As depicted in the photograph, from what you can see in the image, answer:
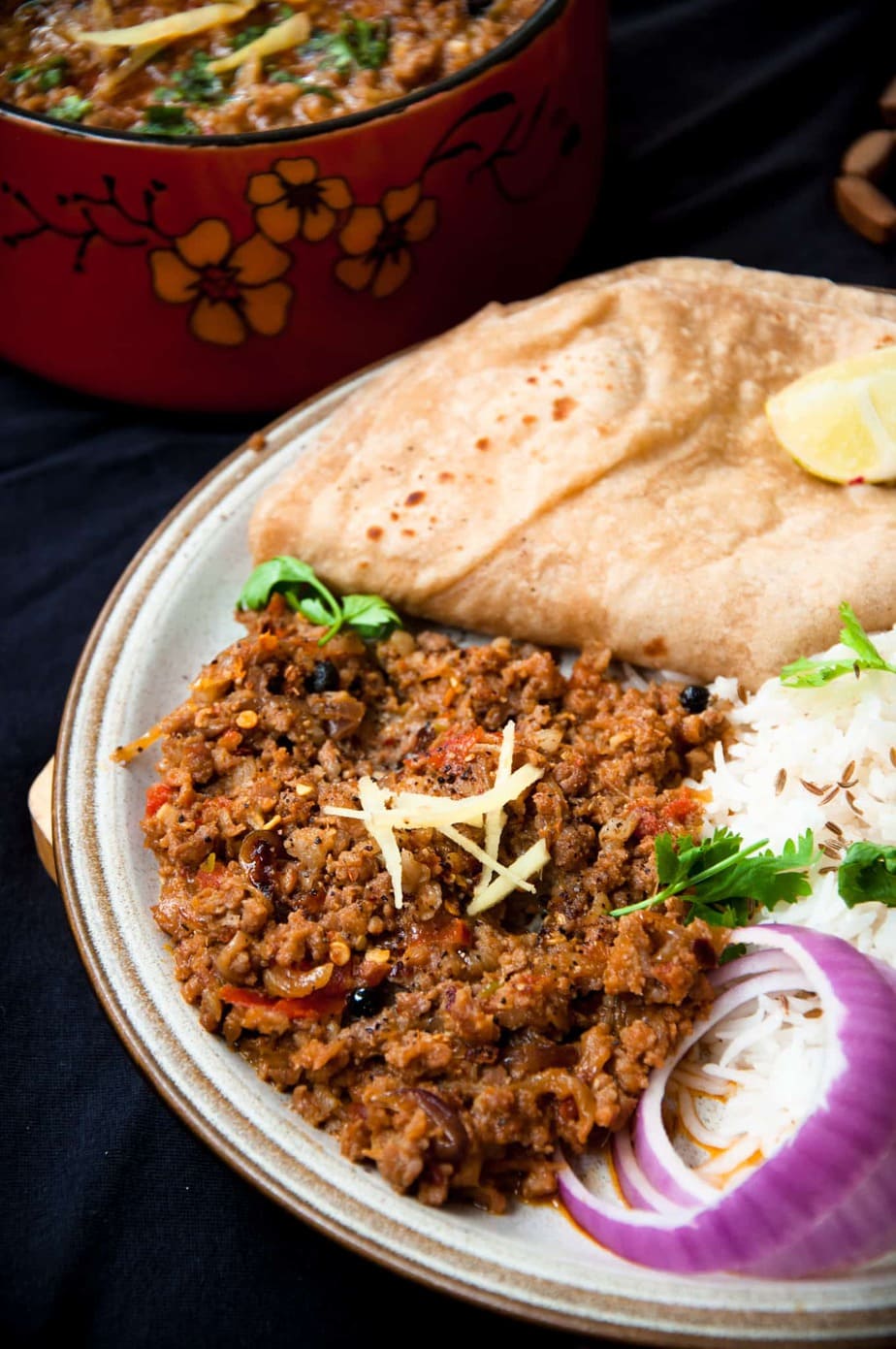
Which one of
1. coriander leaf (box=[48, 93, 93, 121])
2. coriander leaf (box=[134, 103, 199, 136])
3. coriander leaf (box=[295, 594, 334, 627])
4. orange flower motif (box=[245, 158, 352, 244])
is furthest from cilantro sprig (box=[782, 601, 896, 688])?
coriander leaf (box=[48, 93, 93, 121])

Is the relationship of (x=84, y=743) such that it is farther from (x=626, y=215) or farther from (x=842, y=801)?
(x=626, y=215)

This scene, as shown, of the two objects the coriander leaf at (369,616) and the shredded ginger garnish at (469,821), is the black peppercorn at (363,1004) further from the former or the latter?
the coriander leaf at (369,616)

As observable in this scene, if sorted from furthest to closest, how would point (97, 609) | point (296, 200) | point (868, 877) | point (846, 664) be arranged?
point (97, 609) < point (296, 200) < point (846, 664) < point (868, 877)

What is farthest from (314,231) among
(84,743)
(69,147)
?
(84,743)

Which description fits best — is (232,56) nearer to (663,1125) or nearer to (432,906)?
(432,906)

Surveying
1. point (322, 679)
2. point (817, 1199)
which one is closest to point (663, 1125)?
point (817, 1199)

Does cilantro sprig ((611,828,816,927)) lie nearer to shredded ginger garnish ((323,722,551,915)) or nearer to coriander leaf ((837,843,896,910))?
coriander leaf ((837,843,896,910))

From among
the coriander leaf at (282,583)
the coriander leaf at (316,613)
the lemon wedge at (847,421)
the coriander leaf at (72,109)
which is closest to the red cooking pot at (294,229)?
the coriander leaf at (72,109)
